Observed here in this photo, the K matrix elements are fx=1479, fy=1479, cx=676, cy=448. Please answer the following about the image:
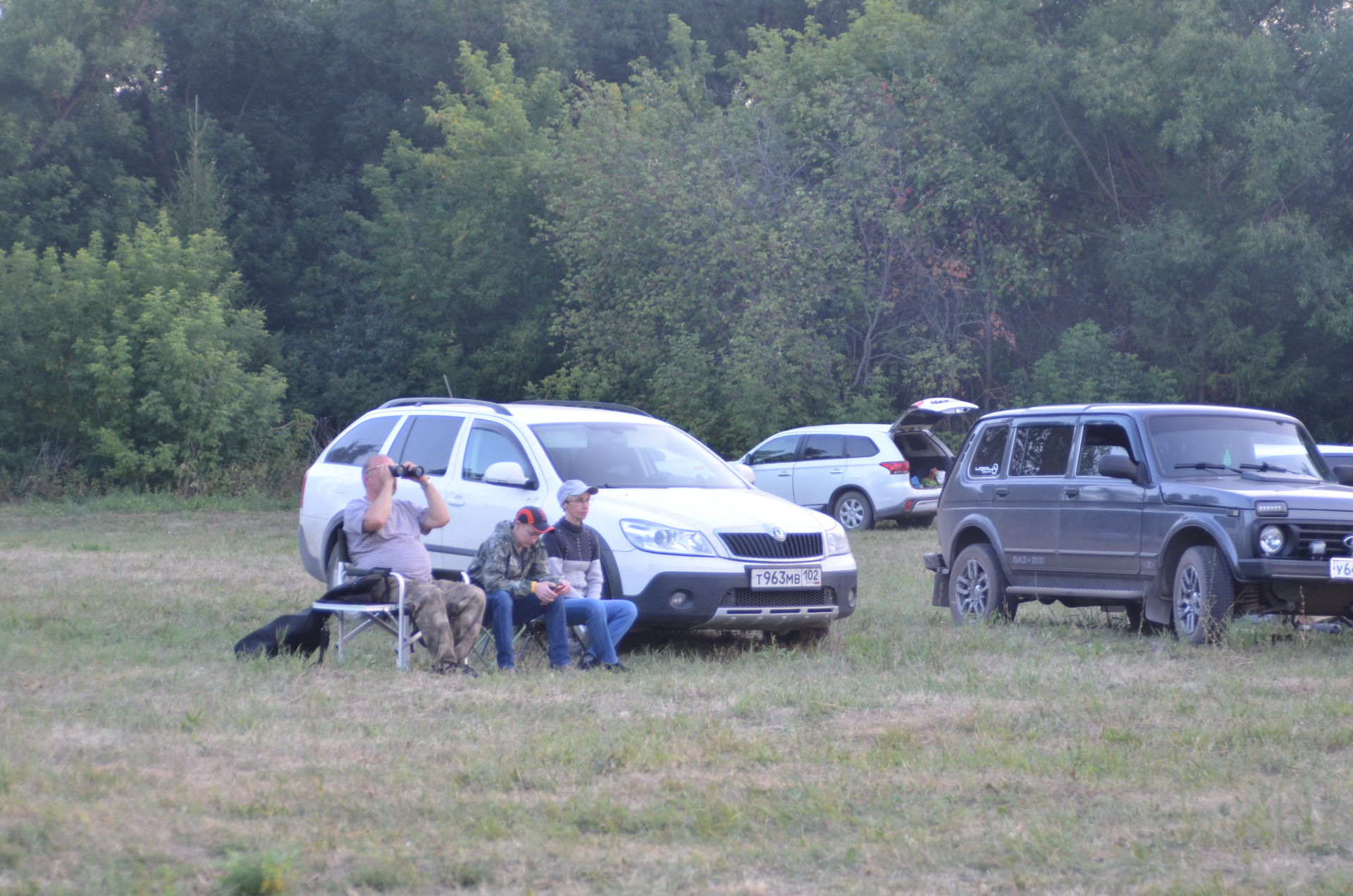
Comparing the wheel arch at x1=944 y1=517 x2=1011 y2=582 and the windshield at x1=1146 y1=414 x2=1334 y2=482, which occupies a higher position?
the windshield at x1=1146 y1=414 x2=1334 y2=482

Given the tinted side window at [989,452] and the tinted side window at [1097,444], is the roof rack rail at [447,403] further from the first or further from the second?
the tinted side window at [1097,444]

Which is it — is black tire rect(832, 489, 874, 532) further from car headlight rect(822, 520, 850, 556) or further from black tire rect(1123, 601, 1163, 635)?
car headlight rect(822, 520, 850, 556)

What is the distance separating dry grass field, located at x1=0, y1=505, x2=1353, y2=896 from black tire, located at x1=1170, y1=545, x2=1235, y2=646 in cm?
23

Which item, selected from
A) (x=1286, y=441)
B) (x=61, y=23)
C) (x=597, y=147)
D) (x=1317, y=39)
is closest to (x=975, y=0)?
(x=1317, y=39)

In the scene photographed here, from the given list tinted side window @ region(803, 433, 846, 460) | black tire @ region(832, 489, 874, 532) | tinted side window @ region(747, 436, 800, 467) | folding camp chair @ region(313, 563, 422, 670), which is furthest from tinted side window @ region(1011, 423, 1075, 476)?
tinted side window @ region(747, 436, 800, 467)

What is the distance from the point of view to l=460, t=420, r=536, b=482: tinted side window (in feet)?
34.3

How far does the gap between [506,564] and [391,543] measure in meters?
0.80

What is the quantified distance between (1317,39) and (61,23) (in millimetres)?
30239

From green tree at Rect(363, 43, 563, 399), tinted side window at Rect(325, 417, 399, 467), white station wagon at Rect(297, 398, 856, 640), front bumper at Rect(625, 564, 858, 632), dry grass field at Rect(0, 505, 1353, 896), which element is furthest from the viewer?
green tree at Rect(363, 43, 563, 399)

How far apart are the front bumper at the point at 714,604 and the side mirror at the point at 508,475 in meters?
1.25

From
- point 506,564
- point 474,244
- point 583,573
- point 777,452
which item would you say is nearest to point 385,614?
point 506,564

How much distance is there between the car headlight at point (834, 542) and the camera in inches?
387

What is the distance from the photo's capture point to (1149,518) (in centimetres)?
1038

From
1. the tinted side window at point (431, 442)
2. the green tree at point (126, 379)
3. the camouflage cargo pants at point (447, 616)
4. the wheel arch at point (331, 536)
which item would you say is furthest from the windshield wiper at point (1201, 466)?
the green tree at point (126, 379)
